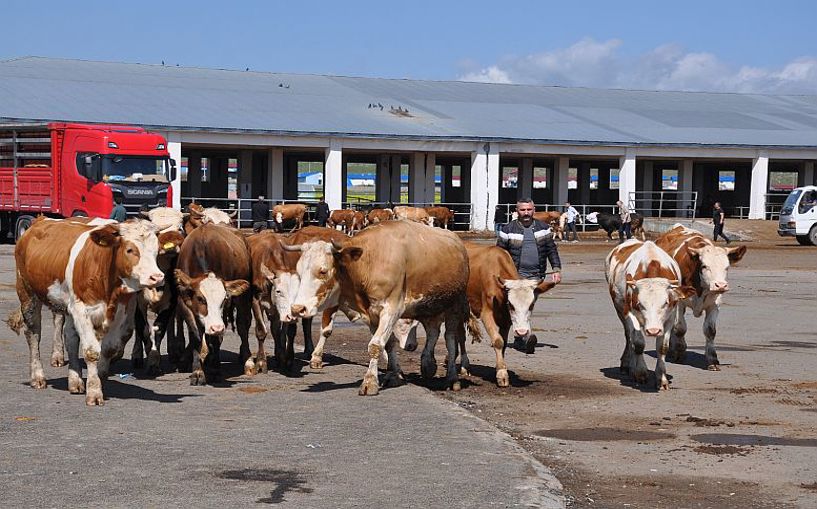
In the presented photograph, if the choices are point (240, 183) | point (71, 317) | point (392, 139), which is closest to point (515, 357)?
point (71, 317)

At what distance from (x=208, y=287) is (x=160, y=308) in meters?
1.47

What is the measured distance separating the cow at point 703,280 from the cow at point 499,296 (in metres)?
2.44

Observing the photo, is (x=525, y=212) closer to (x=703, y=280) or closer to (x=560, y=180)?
(x=703, y=280)

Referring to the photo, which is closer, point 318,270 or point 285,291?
point 318,270

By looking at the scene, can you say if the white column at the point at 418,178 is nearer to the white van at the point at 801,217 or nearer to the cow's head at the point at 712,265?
the white van at the point at 801,217

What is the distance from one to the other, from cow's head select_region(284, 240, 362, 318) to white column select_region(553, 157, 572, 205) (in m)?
47.7

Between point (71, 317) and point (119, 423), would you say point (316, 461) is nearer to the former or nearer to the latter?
point (119, 423)

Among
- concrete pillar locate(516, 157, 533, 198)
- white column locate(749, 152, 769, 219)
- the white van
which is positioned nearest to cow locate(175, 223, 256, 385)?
the white van

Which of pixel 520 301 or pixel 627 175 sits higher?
pixel 627 175

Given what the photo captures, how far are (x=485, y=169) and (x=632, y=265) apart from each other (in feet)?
138

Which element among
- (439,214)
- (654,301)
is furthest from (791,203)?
(654,301)

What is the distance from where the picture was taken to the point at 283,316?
534 inches

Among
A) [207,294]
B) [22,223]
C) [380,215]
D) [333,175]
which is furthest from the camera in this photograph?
[333,175]

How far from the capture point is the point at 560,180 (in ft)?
204
